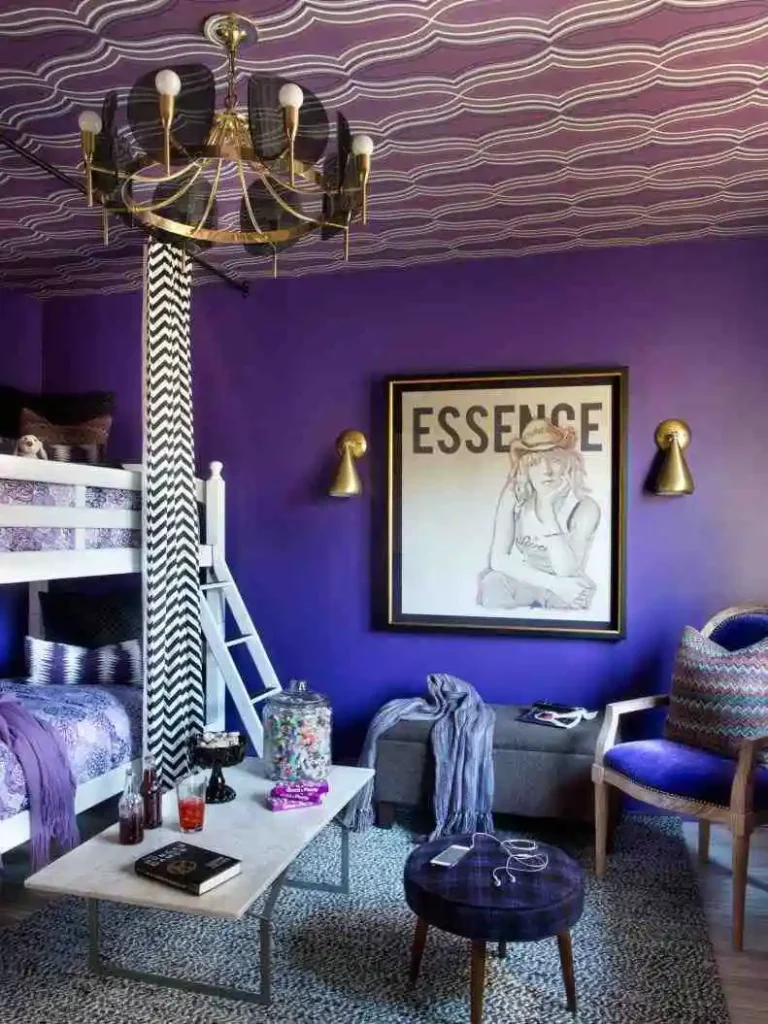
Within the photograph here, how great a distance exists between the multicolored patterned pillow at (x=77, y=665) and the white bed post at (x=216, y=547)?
355 mm

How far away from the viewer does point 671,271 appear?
12.2 ft

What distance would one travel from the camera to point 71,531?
3.15m

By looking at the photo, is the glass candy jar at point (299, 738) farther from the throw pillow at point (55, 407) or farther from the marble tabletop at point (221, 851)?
the throw pillow at point (55, 407)

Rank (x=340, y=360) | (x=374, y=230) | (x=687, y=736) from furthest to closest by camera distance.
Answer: (x=340, y=360)
(x=374, y=230)
(x=687, y=736)

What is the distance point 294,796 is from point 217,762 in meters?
0.28

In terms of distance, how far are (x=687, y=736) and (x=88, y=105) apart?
2.91m

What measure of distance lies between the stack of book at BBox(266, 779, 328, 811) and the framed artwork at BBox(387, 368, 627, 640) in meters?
1.42

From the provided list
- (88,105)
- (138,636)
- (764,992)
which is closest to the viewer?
(764,992)

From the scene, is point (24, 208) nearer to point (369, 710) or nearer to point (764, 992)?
point (369, 710)

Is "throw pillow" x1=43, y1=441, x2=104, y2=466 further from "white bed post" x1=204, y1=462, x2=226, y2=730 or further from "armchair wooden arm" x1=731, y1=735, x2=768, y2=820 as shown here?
"armchair wooden arm" x1=731, y1=735, x2=768, y2=820

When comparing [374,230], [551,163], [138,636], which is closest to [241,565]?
[138,636]

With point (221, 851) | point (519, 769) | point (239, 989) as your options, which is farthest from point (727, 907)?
point (221, 851)

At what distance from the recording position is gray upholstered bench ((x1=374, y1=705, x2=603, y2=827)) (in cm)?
325

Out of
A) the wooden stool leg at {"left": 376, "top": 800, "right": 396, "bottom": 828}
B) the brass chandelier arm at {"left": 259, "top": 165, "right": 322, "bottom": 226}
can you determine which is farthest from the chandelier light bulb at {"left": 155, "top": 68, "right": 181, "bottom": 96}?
the wooden stool leg at {"left": 376, "top": 800, "right": 396, "bottom": 828}
